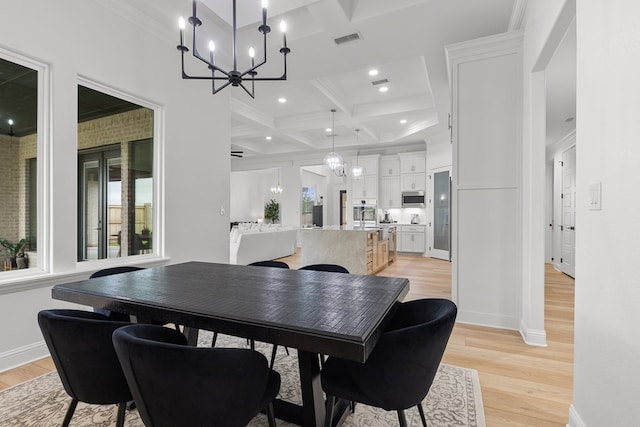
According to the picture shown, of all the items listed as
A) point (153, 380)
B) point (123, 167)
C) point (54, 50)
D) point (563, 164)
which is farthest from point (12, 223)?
point (563, 164)

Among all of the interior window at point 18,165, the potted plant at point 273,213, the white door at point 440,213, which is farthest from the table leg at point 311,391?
the potted plant at point 273,213

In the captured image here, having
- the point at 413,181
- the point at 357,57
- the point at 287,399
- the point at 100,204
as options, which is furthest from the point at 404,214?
the point at 287,399

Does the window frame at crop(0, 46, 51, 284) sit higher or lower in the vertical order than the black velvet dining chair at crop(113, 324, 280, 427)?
higher

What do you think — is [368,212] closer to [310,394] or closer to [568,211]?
[568,211]

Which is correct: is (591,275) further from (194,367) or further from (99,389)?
(99,389)

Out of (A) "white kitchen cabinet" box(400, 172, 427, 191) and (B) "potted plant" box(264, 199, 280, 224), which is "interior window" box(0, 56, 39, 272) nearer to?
(A) "white kitchen cabinet" box(400, 172, 427, 191)

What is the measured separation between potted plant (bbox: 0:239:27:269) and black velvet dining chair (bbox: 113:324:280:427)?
7.50 feet

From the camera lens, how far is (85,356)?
4.33ft

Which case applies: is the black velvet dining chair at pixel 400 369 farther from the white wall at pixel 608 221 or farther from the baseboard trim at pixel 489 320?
the baseboard trim at pixel 489 320

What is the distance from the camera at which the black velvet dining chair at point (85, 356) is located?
4.25ft

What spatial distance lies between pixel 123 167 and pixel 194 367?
3350 millimetres

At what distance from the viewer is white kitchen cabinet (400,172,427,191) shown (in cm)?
879

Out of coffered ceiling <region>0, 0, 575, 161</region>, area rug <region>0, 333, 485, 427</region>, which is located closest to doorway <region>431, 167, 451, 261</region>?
coffered ceiling <region>0, 0, 575, 161</region>

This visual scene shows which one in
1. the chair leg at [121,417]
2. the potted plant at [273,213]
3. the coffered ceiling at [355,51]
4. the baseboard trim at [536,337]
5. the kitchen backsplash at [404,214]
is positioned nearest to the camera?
the chair leg at [121,417]
